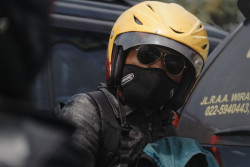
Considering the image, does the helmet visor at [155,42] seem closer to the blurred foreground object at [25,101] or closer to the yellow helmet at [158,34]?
the yellow helmet at [158,34]

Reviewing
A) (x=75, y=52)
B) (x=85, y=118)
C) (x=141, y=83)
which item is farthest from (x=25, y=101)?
(x=75, y=52)

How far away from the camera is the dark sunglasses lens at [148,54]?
94.5 inches

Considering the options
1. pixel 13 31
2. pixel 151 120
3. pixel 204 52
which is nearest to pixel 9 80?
pixel 13 31

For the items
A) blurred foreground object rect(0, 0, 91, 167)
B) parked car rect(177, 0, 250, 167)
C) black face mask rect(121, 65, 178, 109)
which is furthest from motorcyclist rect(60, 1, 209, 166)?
blurred foreground object rect(0, 0, 91, 167)

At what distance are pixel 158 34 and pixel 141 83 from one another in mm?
228

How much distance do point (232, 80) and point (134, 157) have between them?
909 millimetres

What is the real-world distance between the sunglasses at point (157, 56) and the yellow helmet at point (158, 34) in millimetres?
29

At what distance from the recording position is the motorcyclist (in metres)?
2.16

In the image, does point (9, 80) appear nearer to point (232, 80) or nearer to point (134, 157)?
point (134, 157)

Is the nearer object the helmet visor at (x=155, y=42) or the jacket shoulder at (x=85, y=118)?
the jacket shoulder at (x=85, y=118)

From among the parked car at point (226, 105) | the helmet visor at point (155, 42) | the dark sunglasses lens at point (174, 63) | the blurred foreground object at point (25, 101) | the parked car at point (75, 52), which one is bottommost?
the parked car at point (75, 52)

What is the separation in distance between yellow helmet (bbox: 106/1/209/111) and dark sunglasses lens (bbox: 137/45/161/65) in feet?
0.09

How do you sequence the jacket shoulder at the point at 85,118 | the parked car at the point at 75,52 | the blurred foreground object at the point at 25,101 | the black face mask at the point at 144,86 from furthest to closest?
the parked car at the point at 75,52 → the black face mask at the point at 144,86 → the jacket shoulder at the point at 85,118 → the blurred foreground object at the point at 25,101

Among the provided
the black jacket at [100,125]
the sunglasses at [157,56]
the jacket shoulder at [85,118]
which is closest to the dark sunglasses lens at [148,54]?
the sunglasses at [157,56]
